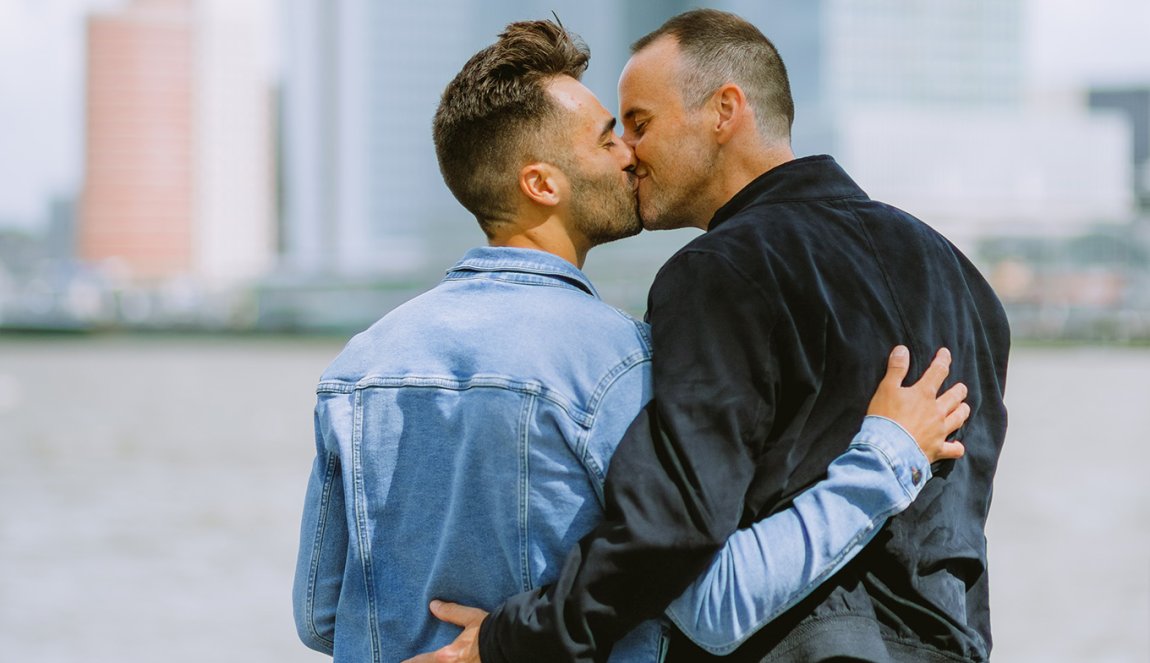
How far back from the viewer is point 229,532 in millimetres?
14461

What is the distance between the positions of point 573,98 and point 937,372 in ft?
2.45

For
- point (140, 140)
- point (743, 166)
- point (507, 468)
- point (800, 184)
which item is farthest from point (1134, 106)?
point (507, 468)

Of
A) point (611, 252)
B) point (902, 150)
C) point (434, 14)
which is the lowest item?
point (611, 252)

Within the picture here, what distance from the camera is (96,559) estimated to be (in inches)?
507

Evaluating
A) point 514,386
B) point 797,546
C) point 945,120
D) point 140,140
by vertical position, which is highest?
point 140,140

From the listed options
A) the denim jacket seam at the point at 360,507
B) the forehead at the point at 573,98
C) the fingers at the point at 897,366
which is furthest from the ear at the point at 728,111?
the denim jacket seam at the point at 360,507

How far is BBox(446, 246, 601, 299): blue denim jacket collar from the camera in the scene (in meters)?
2.21

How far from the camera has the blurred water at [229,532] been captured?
388 inches

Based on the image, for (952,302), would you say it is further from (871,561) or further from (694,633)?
(694,633)

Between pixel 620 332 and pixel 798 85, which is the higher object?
pixel 798 85

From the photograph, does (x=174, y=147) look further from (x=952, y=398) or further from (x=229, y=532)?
(x=952, y=398)

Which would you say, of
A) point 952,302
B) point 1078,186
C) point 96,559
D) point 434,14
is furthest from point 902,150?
point 952,302

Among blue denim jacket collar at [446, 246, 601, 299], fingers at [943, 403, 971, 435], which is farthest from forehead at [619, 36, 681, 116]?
fingers at [943, 403, 971, 435]

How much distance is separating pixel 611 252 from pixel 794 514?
252 ft
